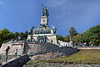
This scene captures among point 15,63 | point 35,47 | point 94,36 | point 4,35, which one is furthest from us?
A: point 4,35

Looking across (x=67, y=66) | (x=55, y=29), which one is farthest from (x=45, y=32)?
(x=67, y=66)

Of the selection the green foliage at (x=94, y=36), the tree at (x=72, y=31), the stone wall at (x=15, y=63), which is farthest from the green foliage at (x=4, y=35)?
the tree at (x=72, y=31)

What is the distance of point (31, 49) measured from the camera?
72.1 ft

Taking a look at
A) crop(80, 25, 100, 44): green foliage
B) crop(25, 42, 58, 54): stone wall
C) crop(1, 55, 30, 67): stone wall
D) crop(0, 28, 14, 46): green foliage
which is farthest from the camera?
crop(0, 28, 14, 46): green foliage

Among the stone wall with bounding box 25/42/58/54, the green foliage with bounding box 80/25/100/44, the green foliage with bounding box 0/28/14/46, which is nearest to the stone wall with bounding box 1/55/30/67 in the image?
the stone wall with bounding box 25/42/58/54

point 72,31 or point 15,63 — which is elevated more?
point 72,31

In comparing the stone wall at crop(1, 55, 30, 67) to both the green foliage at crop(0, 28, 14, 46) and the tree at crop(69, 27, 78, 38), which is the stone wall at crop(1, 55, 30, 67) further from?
the tree at crop(69, 27, 78, 38)

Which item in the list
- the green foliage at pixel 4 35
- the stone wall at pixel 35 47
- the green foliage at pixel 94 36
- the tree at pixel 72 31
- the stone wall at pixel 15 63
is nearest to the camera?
the stone wall at pixel 15 63

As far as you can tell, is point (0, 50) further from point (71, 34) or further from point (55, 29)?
point (71, 34)

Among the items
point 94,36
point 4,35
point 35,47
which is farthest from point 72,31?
point 35,47

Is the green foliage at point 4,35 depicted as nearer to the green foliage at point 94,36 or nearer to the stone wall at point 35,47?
the stone wall at point 35,47

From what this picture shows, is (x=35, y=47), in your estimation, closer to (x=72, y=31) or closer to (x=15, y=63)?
(x=15, y=63)

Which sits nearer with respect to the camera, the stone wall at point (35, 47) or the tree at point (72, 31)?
the stone wall at point (35, 47)

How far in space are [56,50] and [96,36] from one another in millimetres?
25213
